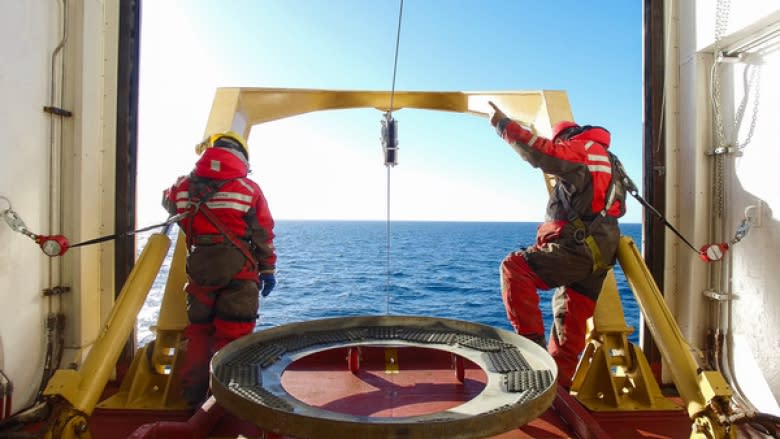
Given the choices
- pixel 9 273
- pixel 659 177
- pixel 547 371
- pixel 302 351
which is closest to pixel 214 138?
pixel 9 273

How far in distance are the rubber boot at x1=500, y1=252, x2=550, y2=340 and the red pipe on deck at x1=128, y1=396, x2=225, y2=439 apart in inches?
69.3

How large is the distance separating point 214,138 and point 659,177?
3.47 meters

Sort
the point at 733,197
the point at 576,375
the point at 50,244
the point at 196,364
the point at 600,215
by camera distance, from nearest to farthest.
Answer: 1. the point at 50,244
2. the point at 600,215
3. the point at 196,364
4. the point at 576,375
5. the point at 733,197

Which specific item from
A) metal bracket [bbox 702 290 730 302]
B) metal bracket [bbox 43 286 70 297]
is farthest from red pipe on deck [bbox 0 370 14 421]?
metal bracket [bbox 702 290 730 302]

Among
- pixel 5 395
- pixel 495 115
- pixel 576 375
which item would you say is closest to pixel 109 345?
pixel 5 395

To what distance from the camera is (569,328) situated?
3.60 metres

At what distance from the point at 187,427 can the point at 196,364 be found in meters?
1.08

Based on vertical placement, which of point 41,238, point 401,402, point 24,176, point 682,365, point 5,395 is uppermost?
point 24,176

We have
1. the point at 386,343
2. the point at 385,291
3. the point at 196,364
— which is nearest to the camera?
the point at 386,343

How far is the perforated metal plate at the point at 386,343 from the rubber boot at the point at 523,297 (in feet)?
1.62

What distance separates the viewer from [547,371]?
7.96ft

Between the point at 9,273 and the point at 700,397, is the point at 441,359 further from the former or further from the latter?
the point at 9,273

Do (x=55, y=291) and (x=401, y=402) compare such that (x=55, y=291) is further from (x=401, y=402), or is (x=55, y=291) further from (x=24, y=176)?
(x=401, y=402)

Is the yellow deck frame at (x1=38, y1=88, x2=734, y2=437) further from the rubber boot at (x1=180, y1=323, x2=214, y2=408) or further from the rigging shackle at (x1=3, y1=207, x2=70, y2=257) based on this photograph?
the rigging shackle at (x1=3, y1=207, x2=70, y2=257)
